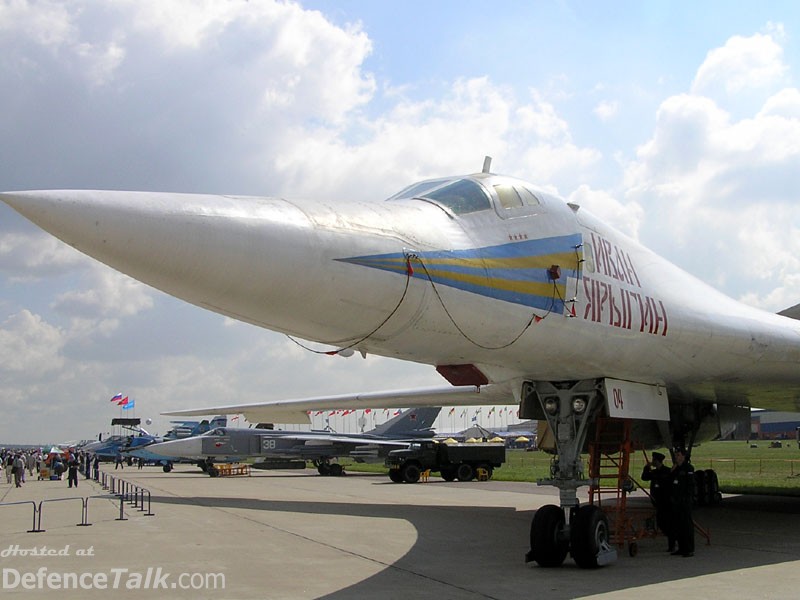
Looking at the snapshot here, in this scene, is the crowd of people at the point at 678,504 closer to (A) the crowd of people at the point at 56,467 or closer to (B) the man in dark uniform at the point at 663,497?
(B) the man in dark uniform at the point at 663,497

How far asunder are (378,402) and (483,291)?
11393 millimetres

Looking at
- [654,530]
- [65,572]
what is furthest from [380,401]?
[65,572]

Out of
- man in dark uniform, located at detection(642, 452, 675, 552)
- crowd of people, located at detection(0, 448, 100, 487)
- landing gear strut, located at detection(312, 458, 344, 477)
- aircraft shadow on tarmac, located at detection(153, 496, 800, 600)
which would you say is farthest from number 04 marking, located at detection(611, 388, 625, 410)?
landing gear strut, located at detection(312, 458, 344, 477)

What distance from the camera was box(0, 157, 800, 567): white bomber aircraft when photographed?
465 cm

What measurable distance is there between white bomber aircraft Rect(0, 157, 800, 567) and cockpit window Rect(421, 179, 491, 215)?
15mm

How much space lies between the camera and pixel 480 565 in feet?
26.9

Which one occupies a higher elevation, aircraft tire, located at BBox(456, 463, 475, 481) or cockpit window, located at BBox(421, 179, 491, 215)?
cockpit window, located at BBox(421, 179, 491, 215)

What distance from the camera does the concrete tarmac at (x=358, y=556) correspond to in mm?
6762

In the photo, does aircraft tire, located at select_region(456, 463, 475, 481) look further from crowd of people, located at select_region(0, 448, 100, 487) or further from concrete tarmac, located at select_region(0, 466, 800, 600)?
crowd of people, located at select_region(0, 448, 100, 487)

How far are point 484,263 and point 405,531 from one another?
6408 mm

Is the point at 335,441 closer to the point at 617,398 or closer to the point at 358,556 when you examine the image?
the point at 358,556

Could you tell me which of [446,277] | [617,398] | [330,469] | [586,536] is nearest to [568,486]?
[586,536]

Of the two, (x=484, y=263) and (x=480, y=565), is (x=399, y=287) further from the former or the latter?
(x=480, y=565)

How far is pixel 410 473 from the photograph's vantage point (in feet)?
85.3
